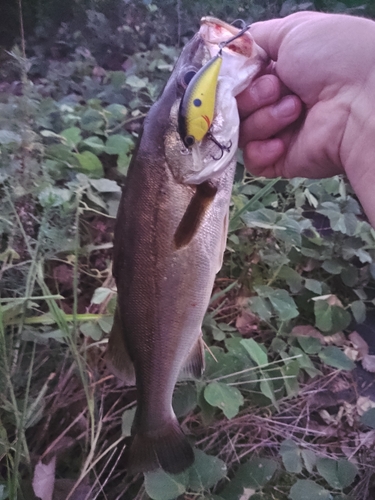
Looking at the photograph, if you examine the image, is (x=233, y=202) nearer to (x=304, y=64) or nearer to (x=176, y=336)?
(x=304, y=64)

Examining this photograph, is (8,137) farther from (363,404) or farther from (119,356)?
(363,404)

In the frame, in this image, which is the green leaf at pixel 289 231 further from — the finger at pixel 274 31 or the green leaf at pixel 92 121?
the green leaf at pixel 92 121

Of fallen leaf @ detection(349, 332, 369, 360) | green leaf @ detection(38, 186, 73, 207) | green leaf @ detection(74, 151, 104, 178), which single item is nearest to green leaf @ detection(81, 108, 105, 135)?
green leaf @ detection(74, 151, 104, 178)

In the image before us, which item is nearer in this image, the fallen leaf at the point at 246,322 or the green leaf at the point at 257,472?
the green leaf at the point at 257,472

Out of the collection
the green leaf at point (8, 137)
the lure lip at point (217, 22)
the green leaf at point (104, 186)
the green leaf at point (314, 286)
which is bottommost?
the green leaf at point (314, 286)

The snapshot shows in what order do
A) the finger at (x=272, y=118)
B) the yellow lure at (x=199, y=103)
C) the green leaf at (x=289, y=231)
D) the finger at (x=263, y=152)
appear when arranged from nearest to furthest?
the yellow lure at (x=199, y=103)
the finger at (x=272, y=118)
the finger at (x=263, y=152)
the green leaf at (x=289, y=231)

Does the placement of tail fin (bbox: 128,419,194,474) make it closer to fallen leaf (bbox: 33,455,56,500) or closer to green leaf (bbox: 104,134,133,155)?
fallen leaf (bbox: 33,455,56,500)

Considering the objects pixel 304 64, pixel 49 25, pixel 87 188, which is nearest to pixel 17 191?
pixel 87 188

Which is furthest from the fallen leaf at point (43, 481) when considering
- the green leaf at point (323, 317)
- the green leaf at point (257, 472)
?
the green leaf at point (323, 317)
